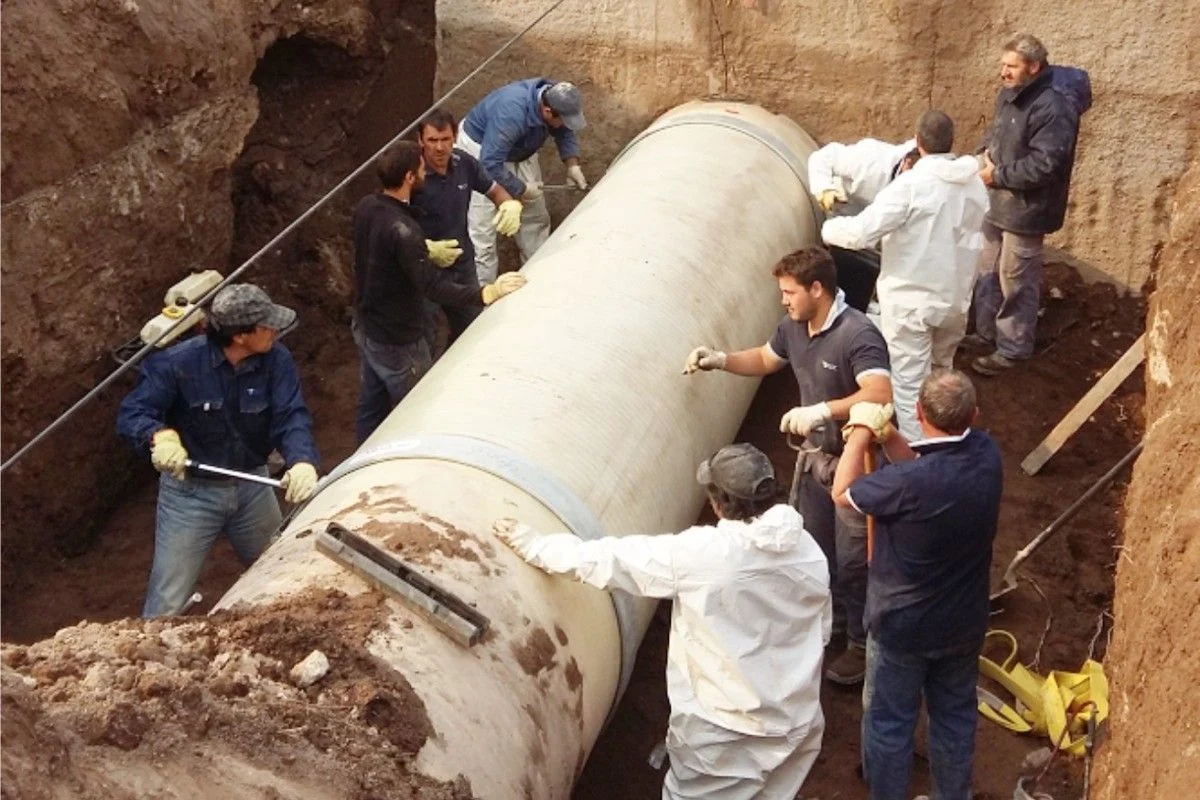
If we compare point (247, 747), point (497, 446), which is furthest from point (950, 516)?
point (247, 747)

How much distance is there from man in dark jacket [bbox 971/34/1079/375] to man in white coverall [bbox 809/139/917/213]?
0.69 m

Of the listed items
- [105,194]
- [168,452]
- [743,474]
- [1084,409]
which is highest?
[105,194]

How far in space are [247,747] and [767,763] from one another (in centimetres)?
208

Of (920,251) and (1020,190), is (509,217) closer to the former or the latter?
(920,251)

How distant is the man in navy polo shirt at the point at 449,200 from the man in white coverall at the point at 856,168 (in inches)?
72.0

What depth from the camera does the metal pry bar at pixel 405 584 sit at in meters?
4.41

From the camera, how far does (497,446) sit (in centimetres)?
527

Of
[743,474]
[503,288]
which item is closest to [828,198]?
[503,288]

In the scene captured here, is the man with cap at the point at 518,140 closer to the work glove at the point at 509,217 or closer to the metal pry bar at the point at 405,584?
the work glove at the point at 509,217

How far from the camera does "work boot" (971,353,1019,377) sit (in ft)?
29.3

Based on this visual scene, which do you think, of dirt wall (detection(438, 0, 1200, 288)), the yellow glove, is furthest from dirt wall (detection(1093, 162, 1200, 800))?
dirt wall (detection(438, 0, 1200, 288))

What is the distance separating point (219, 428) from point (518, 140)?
11.0ft

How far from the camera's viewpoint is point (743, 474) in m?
4.66

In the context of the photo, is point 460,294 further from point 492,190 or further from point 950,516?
point 950,516
